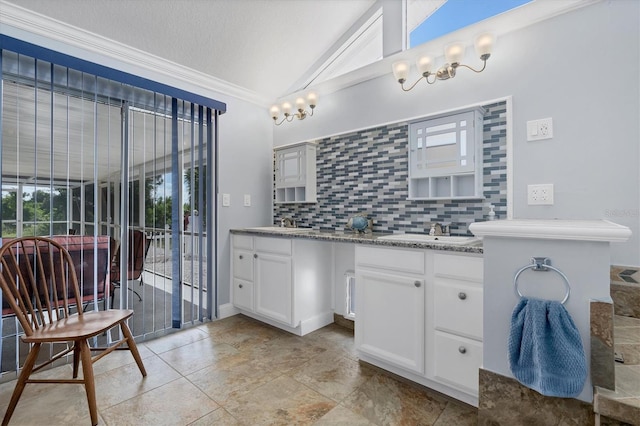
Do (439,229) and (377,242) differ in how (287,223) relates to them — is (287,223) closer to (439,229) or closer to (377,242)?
(377,242)

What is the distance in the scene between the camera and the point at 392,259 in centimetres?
186

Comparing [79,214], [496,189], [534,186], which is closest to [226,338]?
[79,214]

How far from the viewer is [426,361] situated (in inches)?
68.2

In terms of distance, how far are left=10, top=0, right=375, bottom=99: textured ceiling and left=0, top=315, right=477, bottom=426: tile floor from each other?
2.34m

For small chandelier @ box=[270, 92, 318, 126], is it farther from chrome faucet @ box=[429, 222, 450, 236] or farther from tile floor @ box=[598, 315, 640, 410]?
tile floor @ box=[598, 315, 640, 410]

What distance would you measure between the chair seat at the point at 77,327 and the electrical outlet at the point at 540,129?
2621 millimetres

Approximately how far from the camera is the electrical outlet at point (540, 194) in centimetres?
176

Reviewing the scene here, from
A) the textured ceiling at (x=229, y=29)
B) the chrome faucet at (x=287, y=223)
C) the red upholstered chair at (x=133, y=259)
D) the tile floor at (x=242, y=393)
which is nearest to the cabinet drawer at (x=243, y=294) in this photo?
the tile floor at (x=242, y=393)

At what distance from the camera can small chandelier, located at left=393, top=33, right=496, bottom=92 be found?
184 centimetres

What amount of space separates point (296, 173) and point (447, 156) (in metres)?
1.48

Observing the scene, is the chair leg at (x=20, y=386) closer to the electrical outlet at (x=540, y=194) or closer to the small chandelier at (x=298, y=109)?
the small chandelier at (x=298, y=109)

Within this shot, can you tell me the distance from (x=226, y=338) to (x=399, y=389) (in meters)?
1.41

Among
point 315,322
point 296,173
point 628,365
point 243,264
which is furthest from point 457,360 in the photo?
point 296,173

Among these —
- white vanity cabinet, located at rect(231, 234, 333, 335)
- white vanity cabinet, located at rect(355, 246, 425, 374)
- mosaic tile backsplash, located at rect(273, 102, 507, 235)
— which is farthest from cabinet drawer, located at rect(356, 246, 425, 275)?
white vanity cabinet, located at rect(231, 234, 333, 335)
